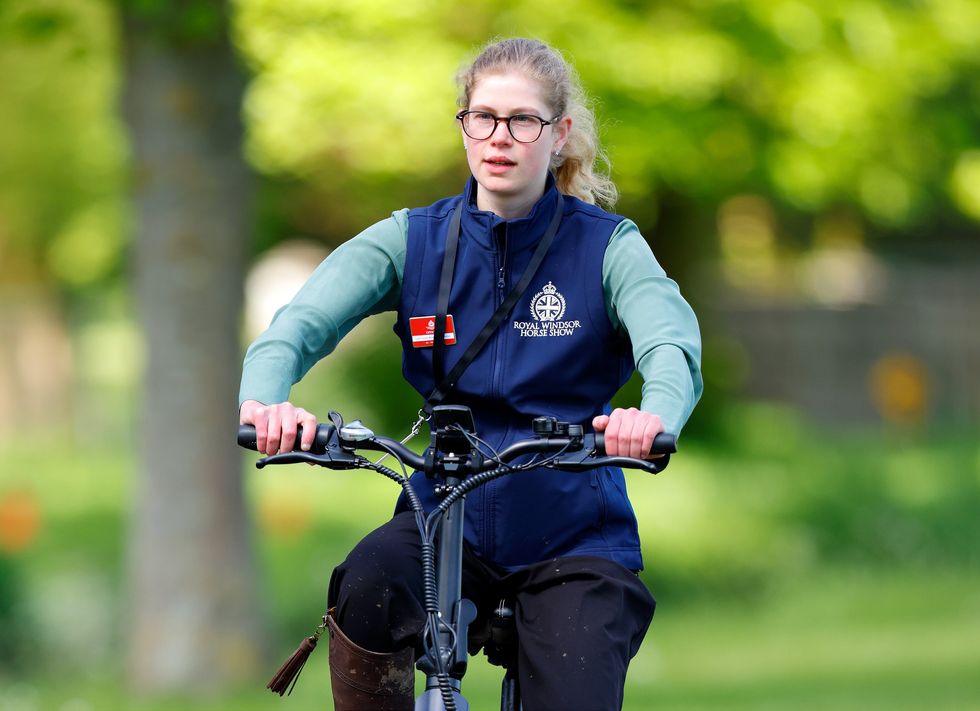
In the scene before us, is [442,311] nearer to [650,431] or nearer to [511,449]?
[511,449]

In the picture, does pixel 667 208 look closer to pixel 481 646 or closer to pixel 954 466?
pixel 954 466

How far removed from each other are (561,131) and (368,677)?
4.61 feet

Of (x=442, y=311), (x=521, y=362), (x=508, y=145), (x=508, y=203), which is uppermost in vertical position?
(x=508, y=145)

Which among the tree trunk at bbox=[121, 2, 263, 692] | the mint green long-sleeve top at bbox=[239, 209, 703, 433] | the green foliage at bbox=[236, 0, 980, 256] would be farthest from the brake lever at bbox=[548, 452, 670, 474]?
the green foliage at bbox=[236, 0, 980, 256]

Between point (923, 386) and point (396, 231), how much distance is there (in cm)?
1813

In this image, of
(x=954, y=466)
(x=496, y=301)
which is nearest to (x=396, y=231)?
(x=496, y=301)

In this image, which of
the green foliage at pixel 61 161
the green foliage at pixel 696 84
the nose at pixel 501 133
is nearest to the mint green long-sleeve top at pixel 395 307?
the nose at pixel 501 133

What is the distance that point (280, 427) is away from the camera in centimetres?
352

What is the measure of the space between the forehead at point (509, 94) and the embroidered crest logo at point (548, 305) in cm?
42

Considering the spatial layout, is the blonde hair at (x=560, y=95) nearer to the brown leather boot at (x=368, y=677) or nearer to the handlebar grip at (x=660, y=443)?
the handlebar grip at (x=660, y=443)

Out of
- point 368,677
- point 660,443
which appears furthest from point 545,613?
point 660,443

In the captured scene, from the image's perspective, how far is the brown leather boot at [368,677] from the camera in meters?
3.79

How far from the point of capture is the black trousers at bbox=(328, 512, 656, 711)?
3.71 m

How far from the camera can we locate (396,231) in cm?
410
